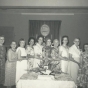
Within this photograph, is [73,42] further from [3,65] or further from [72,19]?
[3,65]

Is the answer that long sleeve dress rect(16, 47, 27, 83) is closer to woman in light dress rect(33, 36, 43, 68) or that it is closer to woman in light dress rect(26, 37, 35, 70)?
woman in light dress rect(26, 37, 35, 70)

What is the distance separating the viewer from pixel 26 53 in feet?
16.0

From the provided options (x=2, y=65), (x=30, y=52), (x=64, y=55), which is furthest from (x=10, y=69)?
(x=64, y=55)

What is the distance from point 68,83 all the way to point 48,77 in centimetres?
41

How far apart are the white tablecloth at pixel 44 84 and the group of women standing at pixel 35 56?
1698mm

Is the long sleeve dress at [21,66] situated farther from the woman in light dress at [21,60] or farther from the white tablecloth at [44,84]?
the white tablecloth at [44,84]

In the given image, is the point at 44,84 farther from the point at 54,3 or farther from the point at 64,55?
the point at 54,3

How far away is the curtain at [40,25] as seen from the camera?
16.7ft

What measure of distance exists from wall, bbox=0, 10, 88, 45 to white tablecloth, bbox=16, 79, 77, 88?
254 cm

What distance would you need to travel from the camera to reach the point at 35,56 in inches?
191

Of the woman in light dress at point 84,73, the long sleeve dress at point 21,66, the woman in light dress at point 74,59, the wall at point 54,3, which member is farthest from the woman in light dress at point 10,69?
the woman in light dress at point 84,73

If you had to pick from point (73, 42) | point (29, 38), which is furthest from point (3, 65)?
point (73, 42)

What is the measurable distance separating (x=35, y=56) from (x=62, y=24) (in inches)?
58.9

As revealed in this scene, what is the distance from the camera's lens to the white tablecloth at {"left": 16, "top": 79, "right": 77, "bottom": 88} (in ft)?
9.04
